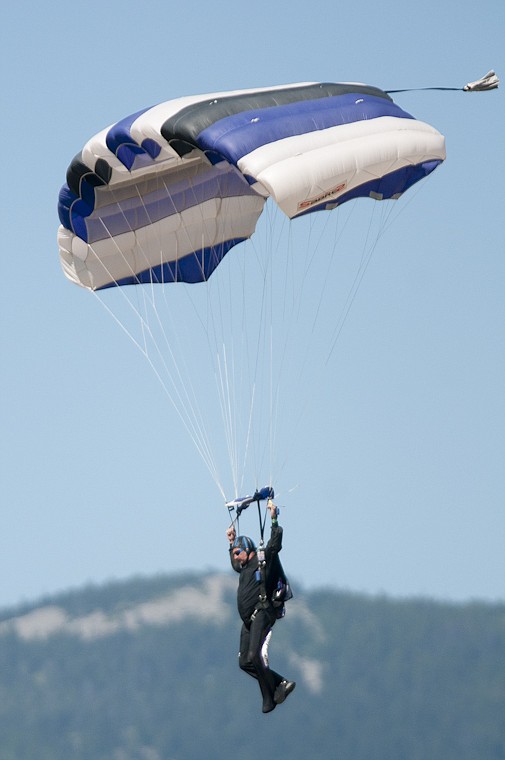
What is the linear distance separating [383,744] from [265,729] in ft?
17.9

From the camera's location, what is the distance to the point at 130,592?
3349 inches

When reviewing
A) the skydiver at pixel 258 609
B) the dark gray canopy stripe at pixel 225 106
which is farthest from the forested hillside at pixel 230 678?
the dark gray canopy stripe at pixel 225 106

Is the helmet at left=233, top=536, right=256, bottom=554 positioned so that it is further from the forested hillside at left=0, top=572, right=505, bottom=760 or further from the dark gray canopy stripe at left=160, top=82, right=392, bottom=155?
the forested hillside at left=0, top=572, right=505, bottom=760


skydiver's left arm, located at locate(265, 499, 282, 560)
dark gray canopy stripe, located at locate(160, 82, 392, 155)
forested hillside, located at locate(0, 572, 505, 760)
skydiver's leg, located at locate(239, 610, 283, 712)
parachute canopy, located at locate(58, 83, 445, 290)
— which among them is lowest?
forested hillside, located at locate(0, 572, 505, 760)

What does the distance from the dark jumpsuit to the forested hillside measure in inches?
2155

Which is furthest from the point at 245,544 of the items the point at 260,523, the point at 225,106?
the point at 225,106

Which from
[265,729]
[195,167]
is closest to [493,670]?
[265,729]

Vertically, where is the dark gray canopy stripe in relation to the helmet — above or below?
above

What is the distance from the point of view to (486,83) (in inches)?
802

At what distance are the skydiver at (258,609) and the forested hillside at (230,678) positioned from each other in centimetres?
5470

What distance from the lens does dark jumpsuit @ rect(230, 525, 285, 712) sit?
19.4 metres

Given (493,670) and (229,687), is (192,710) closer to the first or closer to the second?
(229,687)

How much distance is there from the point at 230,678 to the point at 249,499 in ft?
218

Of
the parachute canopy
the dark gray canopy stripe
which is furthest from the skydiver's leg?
the dark gray canopy stripe
